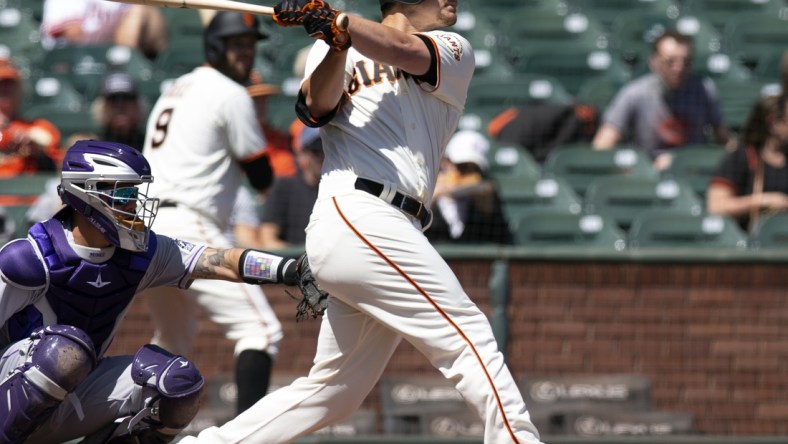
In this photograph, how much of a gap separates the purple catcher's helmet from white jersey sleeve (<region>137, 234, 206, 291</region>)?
158 millimetres

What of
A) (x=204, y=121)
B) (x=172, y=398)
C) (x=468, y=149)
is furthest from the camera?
(x=468, y=149)

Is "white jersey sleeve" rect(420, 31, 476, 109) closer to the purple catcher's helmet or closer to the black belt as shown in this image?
the black belt

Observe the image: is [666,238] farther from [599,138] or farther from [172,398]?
[172,398]

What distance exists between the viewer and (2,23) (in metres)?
9.66

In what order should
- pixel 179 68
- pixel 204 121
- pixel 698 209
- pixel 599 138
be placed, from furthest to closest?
pixel 179 68 < pixel 599 138 < pixel 698 209 < pixel 204 121

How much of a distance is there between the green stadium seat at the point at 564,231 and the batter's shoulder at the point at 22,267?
3811 millimetres

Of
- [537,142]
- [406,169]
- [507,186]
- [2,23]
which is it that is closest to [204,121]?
[406,169]

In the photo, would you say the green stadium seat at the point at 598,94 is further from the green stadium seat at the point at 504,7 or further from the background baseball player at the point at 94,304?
the background baseball player at the point at 94,304

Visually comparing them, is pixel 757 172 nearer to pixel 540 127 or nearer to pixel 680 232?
pixel 680 232

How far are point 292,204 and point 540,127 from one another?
1.99 metres

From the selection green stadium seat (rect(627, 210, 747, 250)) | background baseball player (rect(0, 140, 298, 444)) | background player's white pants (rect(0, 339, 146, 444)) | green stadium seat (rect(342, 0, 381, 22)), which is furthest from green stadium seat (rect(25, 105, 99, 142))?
background player's white pants (rect(0, 339, 146, 444))

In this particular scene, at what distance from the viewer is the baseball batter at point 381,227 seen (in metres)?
3.99

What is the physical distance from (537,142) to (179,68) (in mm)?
2591

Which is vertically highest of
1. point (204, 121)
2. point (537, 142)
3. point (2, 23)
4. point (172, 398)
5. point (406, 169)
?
point (2, 23)
